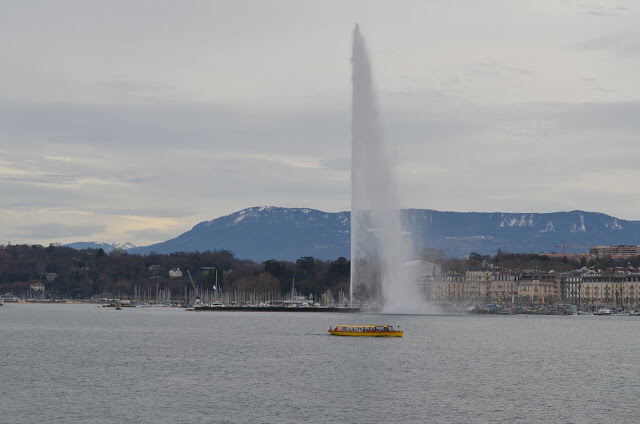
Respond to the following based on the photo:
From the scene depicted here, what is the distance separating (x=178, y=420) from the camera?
3662 centimetres

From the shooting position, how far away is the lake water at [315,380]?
3872 cm

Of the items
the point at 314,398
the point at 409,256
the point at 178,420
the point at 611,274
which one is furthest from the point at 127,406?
the point at 611,274

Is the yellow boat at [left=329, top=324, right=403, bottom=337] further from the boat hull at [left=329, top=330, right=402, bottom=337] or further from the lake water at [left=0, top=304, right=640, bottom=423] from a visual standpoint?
the lake water at [left=0, top=304, right=640, bottom=423]

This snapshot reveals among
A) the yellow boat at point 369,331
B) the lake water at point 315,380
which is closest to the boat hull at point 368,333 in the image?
the yellow boat at point 369,331

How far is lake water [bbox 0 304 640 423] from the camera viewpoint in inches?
1524

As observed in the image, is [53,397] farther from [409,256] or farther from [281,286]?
[281,286]

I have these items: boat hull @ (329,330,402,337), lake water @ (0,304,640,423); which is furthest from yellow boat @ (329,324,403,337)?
lake water @ (0,304,640,423)

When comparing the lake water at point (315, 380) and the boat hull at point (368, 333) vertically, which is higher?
the boat hull at point (368, 333)

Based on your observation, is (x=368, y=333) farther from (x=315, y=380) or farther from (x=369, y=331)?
(x=315, y=380)

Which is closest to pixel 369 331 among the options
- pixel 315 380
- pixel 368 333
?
pixel 368 333

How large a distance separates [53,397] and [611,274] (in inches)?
6714

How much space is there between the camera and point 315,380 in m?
49.0

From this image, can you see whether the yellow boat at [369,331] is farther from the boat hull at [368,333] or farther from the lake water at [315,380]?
the lake water at [315,380]

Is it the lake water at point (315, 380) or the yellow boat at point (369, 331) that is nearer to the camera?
the lake water at point (315, 380)
